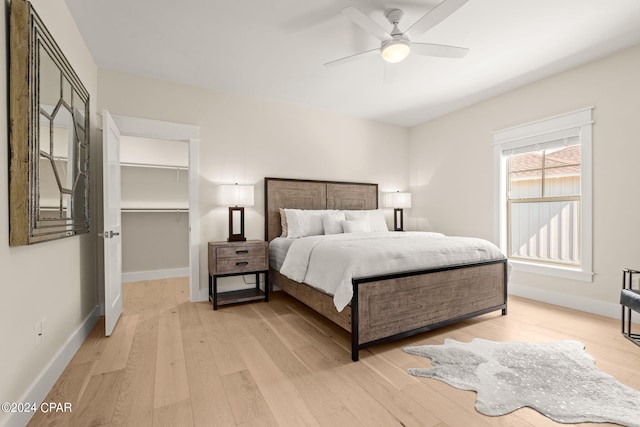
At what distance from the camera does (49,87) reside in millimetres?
1782

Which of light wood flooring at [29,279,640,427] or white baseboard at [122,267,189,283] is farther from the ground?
white baseboard at [122,267,189,283]

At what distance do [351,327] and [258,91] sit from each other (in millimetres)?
3174

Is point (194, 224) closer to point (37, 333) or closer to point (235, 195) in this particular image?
point (235, 195)

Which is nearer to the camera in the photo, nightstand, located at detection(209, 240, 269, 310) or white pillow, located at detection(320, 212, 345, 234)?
nightstand, located at detection(209, 240, 269, 310)

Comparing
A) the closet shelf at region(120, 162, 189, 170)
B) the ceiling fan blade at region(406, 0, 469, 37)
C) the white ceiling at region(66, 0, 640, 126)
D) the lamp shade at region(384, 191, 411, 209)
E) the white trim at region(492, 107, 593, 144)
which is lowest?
the lamp shade at region(384, 191, 411, 209)

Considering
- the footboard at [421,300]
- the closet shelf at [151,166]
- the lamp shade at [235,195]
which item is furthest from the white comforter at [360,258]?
the closet shelf at [151,166]

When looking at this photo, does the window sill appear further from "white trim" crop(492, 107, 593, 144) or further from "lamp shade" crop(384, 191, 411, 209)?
"lamp shade" crop(384, 191, 411, 209)

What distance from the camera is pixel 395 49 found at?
95.5 inches

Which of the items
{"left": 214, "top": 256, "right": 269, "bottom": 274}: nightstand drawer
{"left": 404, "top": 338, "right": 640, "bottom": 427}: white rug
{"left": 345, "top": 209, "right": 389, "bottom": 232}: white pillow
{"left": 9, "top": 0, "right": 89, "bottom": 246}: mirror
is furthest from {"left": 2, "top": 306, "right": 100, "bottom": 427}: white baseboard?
{"left": 345, "top": 209, "right": 389, "bottom": 232}: white pillow

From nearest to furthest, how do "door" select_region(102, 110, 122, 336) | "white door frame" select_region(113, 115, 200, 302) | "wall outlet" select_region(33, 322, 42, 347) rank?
"wall outlet" select_region(33, 322, 42, 347)
"door" select_region(102, 110, 122, 336)
"white door frame" select_region(113, 115, 200, 302)

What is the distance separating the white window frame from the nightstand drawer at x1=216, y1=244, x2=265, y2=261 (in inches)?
127

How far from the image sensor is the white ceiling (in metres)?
2.30

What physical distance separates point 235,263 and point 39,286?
5.98 feet

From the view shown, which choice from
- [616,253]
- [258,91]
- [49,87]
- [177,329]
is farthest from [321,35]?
[616,253]
